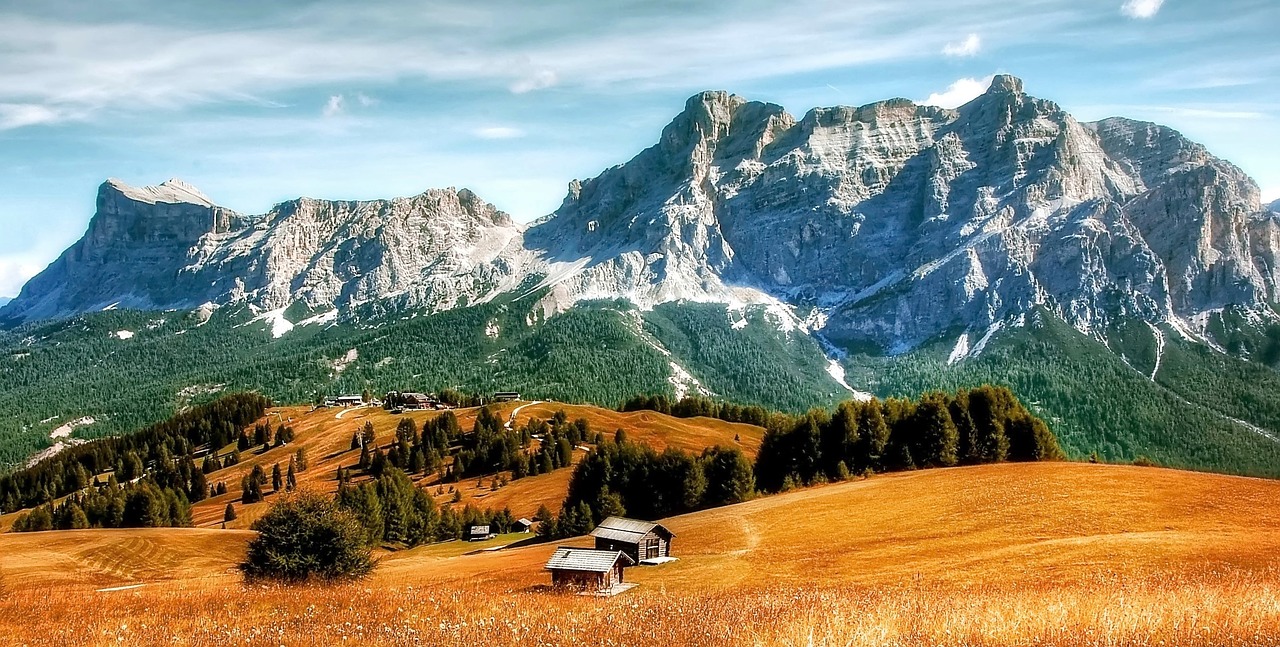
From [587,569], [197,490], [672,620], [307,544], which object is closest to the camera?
[672,620]

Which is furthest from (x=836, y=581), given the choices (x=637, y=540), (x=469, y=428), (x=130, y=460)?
(x=130, y=460)

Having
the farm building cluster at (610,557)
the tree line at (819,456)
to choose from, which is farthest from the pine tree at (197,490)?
the farm building cluster at (610,557)

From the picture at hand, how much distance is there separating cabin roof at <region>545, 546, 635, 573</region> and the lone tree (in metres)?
11.4

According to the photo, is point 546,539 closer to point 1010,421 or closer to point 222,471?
point 1010,421

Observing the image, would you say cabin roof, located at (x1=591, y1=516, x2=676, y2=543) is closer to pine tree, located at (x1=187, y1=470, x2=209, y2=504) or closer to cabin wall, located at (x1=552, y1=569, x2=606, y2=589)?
cabin wall, located at (x1=552, y1=569, x2=606, y2=589)

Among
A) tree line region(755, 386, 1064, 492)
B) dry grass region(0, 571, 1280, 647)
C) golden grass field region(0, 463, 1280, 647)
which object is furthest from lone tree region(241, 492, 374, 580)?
tree line region(755, 386, 1064, 492)

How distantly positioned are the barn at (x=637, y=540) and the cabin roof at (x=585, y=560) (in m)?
6.26

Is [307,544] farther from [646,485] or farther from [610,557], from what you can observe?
[646,485]

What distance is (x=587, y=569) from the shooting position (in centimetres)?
4528

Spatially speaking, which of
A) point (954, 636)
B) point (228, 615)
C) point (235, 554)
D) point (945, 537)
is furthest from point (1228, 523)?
point (235, 554)

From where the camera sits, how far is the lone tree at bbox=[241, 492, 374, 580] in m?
39.5

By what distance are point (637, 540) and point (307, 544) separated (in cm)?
2297

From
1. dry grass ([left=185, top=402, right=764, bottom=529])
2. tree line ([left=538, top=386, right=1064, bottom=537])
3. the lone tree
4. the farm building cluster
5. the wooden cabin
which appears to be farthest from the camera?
dry grass ([left=185, top=402, right=764, bottom=529])

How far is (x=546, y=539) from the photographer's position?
86188 millimetres
